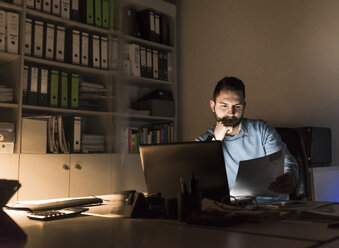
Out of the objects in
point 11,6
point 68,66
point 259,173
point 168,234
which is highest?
point 11,6

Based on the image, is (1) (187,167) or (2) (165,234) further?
(1) (187,167)

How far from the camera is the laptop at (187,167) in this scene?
1296mm

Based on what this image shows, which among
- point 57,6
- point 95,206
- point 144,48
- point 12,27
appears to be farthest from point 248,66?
point 95,206

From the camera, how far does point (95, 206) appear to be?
1539 millimetres

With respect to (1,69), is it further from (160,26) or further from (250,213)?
(250,213)

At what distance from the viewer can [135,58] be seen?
349cm

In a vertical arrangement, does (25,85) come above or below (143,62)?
below

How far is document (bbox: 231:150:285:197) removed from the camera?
1.34 m

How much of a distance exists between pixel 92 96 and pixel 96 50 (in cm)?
40

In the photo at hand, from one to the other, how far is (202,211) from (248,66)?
7.94 feet

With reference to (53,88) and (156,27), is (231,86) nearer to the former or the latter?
(53,88)

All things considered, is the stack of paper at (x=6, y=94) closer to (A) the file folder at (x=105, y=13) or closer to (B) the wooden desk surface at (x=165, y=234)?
(A) the file folder at (x=105, y=13)

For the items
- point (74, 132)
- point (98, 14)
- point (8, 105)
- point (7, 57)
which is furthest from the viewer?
point (98, 14)

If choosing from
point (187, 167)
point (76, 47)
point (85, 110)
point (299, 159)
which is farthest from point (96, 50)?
point (187, 167)
